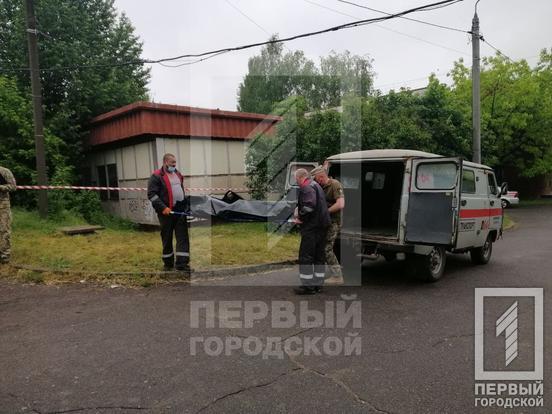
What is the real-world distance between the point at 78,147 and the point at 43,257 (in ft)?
27.0

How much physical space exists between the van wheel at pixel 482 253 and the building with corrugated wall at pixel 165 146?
781 centimetres

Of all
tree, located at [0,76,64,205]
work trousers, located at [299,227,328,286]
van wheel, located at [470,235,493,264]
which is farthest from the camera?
tree, located at [0,76,64,205]

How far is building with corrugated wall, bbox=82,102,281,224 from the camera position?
12.8 m

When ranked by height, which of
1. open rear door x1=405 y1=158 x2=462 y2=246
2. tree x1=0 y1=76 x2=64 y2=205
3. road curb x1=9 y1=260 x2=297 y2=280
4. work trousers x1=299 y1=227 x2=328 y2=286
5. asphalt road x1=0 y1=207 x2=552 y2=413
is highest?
tree x1=0 y1=76 x2=64 y2=205

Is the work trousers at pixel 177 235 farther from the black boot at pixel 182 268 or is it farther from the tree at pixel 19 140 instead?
the tree at pixel 19 140

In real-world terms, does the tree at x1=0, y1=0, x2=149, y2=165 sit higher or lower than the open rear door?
higher

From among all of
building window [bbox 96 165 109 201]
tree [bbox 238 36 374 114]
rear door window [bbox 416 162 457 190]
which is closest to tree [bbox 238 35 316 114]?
tree [bbox 238 36 374 114]

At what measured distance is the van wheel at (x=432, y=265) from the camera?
6621 millimetres

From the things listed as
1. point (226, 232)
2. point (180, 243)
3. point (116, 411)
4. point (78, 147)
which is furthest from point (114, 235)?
point (116, 411)

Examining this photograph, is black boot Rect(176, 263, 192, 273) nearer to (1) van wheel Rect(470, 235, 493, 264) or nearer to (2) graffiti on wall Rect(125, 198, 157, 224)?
(1) van wheel Rect(470, 235, 493, 264)

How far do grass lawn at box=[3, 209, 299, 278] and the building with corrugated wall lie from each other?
7.65 ft

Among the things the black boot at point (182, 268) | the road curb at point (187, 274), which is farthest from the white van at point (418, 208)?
the black boot at point (182, 268)

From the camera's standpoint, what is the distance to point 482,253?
8422 millimetres

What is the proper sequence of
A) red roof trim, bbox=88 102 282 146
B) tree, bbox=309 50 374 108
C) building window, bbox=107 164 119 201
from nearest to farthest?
red roof trim, bbox=88 102 282 146 < building window, bbox=107 164 119 201 < tree, bbox=309 50 374 108
